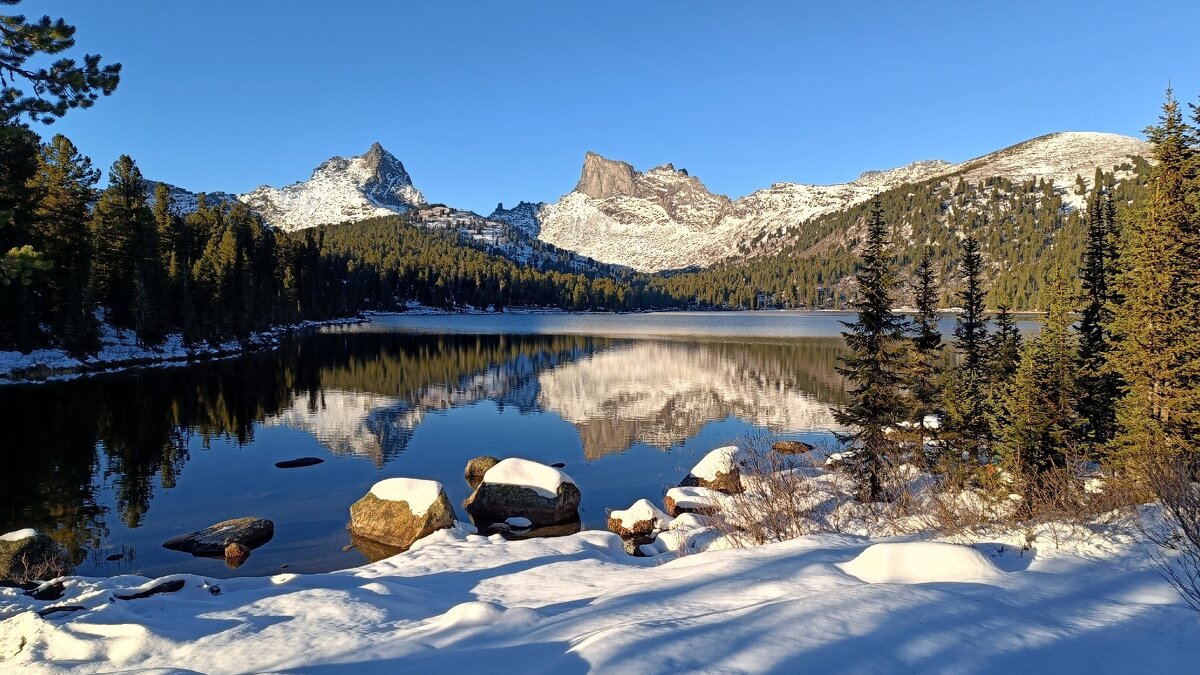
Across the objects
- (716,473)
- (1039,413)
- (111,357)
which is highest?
(1039,413)

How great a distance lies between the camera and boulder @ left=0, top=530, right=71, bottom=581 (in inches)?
524

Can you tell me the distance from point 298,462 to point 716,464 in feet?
62.1

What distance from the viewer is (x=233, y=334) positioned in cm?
7794

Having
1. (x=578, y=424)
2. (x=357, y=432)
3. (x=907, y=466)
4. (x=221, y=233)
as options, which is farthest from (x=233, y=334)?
(x=907, y=466)

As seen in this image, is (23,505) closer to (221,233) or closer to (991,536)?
(991,536)

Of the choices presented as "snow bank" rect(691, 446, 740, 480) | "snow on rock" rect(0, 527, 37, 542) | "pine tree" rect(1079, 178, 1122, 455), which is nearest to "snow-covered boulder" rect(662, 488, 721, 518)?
"snow bank" rect(691, 446, 740, 480)

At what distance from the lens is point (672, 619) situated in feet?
23.3

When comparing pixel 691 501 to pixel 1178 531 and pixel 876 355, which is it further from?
pixel 1178 531

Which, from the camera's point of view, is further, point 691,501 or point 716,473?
point 716,473

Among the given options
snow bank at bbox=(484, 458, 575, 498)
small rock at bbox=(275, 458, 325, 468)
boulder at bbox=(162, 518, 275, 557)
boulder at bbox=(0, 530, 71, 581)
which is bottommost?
small rock at bbox=(275, 458, 325, 468)

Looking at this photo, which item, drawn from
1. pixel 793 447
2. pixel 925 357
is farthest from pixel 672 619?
pixel 793 447

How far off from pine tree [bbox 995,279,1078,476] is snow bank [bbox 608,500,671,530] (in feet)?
35.4

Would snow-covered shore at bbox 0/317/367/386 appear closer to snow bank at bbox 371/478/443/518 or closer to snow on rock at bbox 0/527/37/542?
snow on rock at bbox 0/527/37/542

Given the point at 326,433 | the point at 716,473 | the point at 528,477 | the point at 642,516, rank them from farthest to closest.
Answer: the point at 326,433 < the point at 716,473 < the point at 528,477 < the point at 642,516
